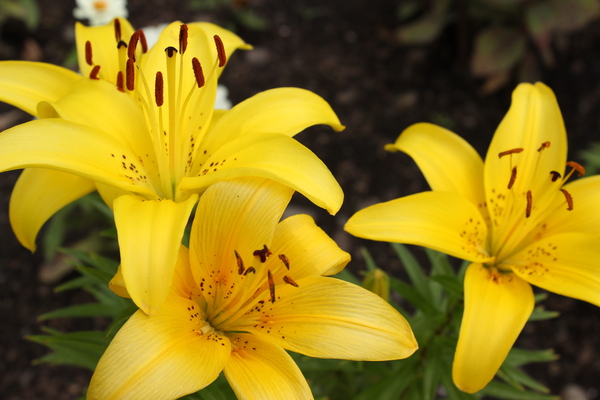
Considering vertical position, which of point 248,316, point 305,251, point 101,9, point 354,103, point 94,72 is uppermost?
point 94,72

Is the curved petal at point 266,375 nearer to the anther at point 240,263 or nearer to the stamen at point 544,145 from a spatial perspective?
the anther at point 240,263

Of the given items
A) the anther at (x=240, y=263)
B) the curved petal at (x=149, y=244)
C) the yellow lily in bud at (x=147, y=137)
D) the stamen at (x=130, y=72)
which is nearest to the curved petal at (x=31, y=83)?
the yellow lily in bud at (x=147, y=137)

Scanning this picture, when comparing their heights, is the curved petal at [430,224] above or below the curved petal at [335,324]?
above

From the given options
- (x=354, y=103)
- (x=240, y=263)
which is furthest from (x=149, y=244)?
(x=354, y=103)

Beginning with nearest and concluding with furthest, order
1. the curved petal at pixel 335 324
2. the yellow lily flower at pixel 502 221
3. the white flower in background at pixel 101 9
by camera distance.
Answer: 1. the curved petal at pixel 335 324
2. the yellow lily flower at pixel 502 221
3. the white flower in background at pixel 101 9

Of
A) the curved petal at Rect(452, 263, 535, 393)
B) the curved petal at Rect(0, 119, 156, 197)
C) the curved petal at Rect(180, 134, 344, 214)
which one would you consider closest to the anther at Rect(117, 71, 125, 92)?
the curved petal at Rect(0, 119, 156, 197)

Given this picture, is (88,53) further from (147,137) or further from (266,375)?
(266,375)

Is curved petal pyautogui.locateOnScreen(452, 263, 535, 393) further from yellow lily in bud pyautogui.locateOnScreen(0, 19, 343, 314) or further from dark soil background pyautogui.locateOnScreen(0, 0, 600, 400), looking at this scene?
dark soil background pyautogui.locateOnScreen(0, 0, 600, 400)
